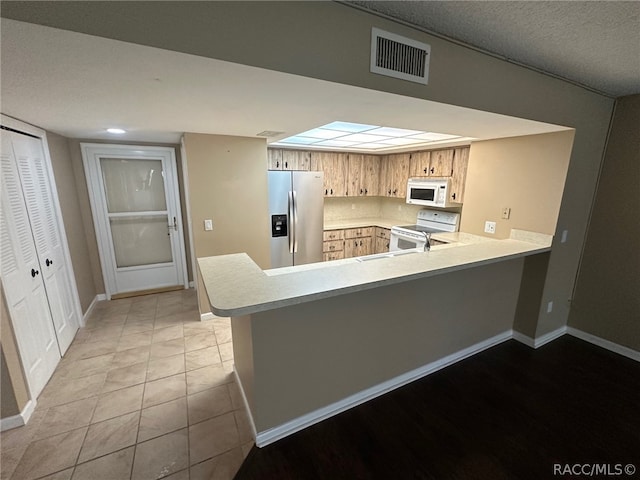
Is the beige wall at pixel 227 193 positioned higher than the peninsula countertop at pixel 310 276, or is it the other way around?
the beige wall at pixel 227 193

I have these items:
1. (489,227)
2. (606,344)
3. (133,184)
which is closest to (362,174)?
(489,227)

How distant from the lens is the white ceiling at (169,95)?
967 mm

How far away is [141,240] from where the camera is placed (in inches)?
156

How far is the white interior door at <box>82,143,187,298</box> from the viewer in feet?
11.7

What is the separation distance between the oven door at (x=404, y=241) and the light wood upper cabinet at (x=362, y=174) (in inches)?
45.9

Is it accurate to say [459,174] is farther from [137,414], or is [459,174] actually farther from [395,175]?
[137,414]

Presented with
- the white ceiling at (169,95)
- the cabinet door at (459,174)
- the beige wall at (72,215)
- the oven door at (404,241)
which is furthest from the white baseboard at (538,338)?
the beige wall at (72,215)

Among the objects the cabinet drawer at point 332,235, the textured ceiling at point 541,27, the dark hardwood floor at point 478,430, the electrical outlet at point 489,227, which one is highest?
the textured ceiling at point 541,27

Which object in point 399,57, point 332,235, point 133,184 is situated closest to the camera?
point 399,57

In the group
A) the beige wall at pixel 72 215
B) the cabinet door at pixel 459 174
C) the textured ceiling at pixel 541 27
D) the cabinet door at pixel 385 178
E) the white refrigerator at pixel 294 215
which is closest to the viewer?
the textured ceiling at pixel 541 27

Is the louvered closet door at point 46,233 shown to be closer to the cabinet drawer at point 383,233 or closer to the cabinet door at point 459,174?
the cabinet drawer at point 383,233

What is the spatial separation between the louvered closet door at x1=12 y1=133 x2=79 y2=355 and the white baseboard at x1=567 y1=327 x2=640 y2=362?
5.25 meters

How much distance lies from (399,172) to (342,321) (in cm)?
381

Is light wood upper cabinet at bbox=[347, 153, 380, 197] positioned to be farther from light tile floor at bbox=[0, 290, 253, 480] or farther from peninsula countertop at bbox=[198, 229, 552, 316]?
light tile floor at bbox=[0, 290, 253, 480]
